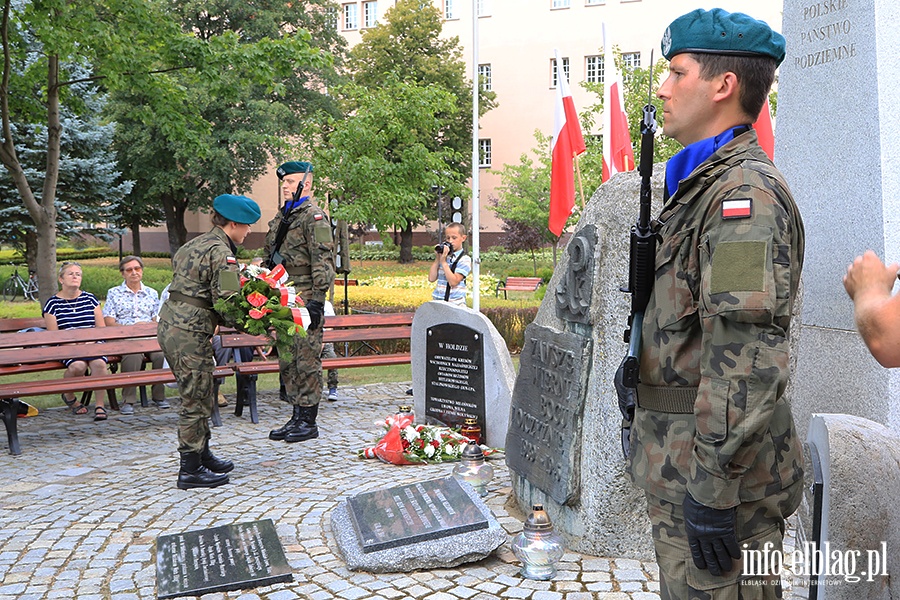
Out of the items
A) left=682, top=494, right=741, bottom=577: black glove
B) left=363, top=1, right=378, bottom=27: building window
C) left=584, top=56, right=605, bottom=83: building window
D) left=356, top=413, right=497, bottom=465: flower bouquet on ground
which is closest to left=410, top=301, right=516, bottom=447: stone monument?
left=356, top=413, right=497, bottom=465: flower bouquet on ground

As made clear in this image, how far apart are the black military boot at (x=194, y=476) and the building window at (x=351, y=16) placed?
43784 mm

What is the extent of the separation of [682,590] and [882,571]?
2.86 feet

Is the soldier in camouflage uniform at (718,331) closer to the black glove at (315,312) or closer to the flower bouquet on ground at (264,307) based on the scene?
the flower bouquet on ground at (264,307)

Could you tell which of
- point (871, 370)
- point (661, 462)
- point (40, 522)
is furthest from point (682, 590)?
point (40, 522)

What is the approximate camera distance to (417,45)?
39500 millimetres

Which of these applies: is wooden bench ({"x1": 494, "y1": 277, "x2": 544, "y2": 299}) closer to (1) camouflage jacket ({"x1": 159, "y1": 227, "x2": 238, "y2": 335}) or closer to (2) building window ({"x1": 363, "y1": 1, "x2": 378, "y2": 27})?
(1) camouflage jacket ({"x1": 159, "y1": 227, "x2": 238, "y2": 335})

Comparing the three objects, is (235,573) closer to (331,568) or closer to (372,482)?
(331,568)

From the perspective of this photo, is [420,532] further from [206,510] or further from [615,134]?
[615,134]

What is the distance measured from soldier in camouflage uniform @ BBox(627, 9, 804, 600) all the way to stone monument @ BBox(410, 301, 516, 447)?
15.1 ft

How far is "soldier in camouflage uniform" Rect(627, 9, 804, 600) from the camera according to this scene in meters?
2.20

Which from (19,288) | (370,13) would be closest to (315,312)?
(19,288)

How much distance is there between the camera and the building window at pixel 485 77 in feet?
131

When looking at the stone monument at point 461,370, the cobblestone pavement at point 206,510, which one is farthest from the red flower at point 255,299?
the stone monument at point 461,370

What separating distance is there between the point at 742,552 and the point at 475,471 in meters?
3.70
